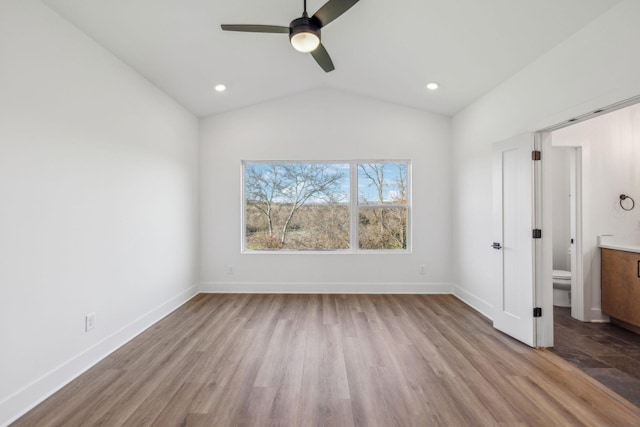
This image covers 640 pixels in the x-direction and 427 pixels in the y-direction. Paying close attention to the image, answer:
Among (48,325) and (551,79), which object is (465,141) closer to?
(551,79)

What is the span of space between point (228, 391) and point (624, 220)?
4471 mm

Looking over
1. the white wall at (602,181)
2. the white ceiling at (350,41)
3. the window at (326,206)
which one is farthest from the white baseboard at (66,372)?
the white wall at (602,181)

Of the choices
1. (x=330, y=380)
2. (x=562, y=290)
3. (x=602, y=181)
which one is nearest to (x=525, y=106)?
(x=602, y=181)

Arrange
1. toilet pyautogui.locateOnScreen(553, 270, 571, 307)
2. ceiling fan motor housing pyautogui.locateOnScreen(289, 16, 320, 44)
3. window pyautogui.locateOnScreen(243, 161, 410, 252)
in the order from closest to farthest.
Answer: ceiling fan motor housing pyautogui.locateOnScreen(289, 16, 320, 44), toilet pyautogui.locateOnScreen(553, 270, 571, 307), window pyautogui.locateOnScreen(243, 161, 410, 252)

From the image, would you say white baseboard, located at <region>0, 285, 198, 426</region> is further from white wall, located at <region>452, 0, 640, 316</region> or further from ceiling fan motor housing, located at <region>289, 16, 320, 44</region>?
white wall, located at <region>452, 0, 640, 316</region>

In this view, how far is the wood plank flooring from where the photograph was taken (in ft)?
6.04

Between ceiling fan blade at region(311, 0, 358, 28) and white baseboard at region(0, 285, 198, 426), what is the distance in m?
3.15

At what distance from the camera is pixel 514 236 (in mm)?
3000

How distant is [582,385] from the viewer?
2.17 m

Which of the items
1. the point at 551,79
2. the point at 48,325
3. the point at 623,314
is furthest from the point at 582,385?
the point at 48,325

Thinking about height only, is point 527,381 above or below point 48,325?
below

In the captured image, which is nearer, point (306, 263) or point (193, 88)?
point (193, 88)

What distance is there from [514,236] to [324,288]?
265cm

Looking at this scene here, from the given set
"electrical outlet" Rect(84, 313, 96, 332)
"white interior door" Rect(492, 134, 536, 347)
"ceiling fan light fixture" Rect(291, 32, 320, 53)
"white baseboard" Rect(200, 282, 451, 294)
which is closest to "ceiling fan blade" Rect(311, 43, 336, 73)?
"ceiling fan light fixture" Rect(291, 32, 320, 53)
